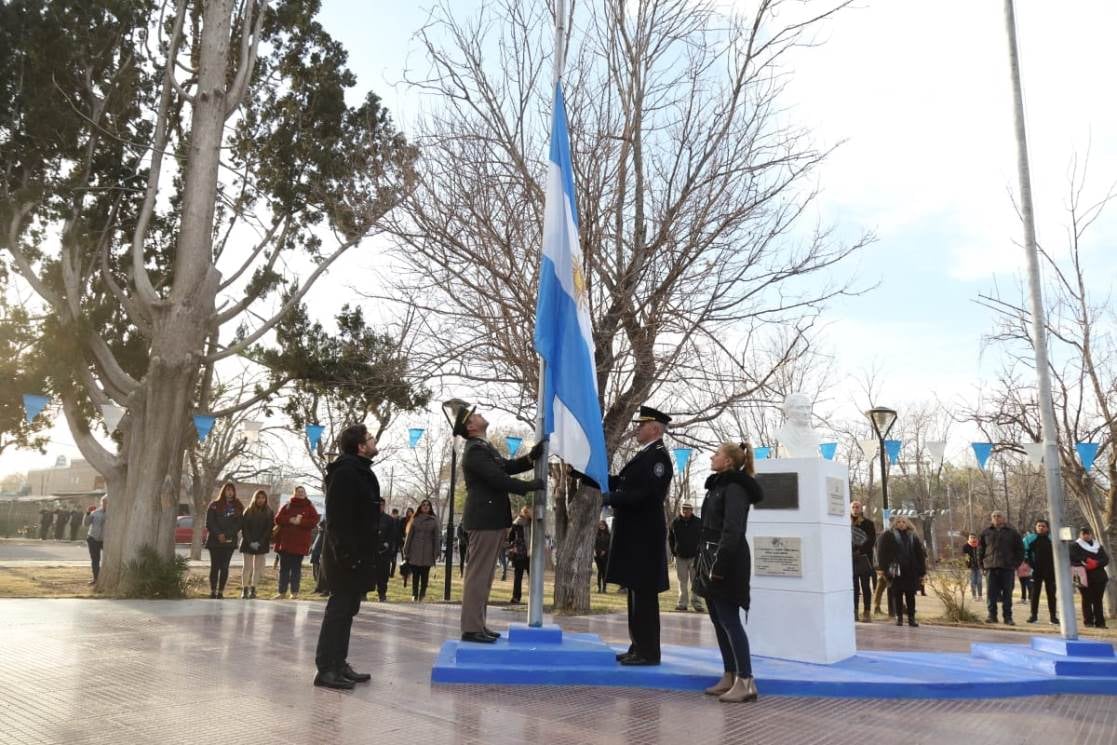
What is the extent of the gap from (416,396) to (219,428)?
23235 millimetres

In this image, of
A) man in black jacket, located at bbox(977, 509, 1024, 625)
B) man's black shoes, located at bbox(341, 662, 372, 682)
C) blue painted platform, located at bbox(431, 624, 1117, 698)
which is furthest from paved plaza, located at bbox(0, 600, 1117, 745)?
man in black jacket, located at bbox(977, 509, 1024, 625)

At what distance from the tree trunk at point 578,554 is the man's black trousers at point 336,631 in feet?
26.1

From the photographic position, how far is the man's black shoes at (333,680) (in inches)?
238

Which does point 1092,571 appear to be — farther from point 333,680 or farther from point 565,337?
point 333,680

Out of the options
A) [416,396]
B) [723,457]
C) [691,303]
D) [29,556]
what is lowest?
[29,556]

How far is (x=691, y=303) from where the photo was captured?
13109mm

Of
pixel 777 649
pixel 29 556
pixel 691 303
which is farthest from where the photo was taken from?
pixel 29 556

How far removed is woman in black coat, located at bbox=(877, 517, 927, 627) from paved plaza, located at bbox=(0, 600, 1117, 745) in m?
7.03

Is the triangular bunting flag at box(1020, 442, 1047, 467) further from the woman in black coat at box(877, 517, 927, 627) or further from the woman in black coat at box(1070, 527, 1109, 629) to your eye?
the woman in black coat at box(877, 517, 927, 627)

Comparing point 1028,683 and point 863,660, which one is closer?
point 1028,683

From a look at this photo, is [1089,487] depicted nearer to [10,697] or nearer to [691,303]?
[691,303]

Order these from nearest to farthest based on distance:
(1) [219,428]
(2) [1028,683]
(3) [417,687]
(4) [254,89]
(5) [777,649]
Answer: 1. (3) [417,687]
2. (2) [1028,683]
3. (5) [777,649]
4. (4) [254,89]
5. (1) [219,428]

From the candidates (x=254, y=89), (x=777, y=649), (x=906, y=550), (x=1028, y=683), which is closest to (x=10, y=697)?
(x=777, y=649)

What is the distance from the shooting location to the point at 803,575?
805cm
